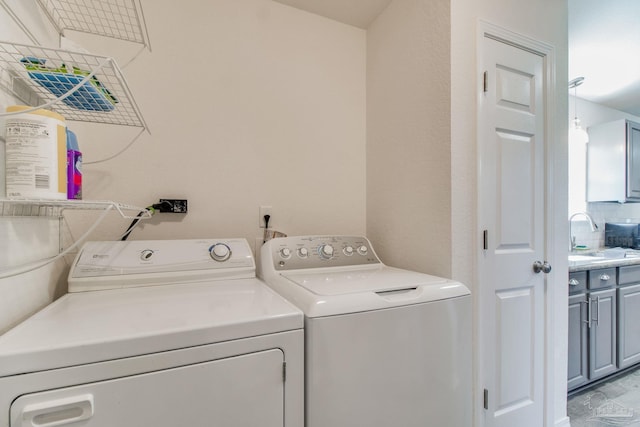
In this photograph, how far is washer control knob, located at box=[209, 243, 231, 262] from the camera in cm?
127

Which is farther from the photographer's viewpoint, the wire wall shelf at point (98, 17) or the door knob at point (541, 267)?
the door knob at point (541, 267)

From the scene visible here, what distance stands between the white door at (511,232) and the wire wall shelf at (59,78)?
1.57m

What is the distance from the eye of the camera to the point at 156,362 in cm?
65

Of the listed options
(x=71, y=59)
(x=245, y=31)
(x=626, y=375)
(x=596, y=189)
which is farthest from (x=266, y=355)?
(x=596, y=189)

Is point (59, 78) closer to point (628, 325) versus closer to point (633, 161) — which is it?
point (628, 325)

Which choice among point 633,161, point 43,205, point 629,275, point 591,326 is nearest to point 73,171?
point 43,205

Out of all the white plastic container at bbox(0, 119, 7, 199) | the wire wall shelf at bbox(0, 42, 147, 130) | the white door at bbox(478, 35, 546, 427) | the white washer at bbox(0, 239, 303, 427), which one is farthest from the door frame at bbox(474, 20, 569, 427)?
the white plastic container at bbox(0, 119, 7, 199)

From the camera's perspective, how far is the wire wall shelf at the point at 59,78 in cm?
78

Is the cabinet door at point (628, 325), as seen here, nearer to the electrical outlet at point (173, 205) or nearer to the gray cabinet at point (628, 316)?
the gray cabinet at point (628, 316)

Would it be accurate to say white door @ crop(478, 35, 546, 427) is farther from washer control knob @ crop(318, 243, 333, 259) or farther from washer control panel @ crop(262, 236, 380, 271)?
washer control knob @ crop(318, 243, 333, 259)

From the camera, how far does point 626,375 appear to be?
2.25m

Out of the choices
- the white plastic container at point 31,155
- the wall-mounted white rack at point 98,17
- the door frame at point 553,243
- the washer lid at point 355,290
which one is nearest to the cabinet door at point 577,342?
the door frame at point 553,243

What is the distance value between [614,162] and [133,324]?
419 cm

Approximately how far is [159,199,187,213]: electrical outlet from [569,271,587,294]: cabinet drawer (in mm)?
2445
